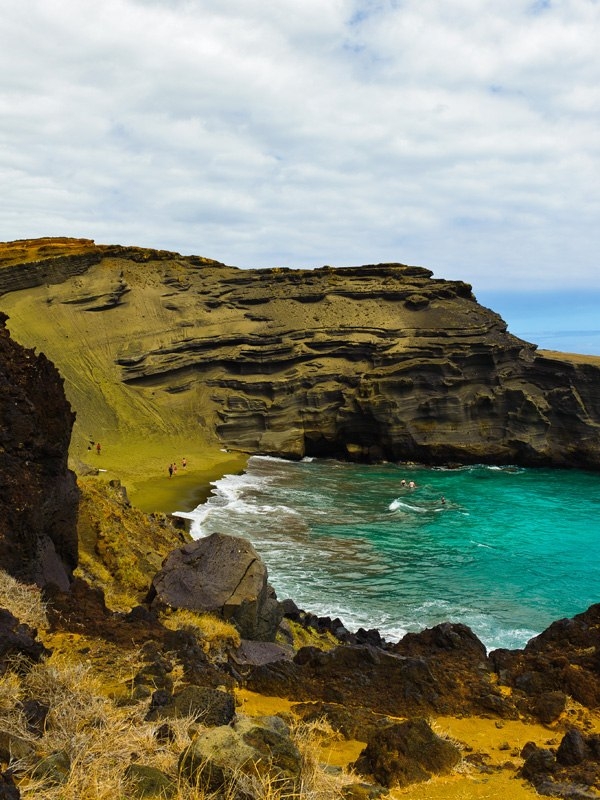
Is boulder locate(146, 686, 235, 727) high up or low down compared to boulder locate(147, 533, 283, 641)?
up

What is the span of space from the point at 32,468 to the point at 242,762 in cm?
644

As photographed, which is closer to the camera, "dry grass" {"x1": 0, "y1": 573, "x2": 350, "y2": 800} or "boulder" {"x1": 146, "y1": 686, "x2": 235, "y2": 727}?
"dry grass" {"x1": 0, "y1": 573, "x2": 350, "y2": 800}

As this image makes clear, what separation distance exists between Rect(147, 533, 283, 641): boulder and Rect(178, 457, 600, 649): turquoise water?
286 inches

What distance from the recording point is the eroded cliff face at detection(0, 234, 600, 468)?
49.5 metres

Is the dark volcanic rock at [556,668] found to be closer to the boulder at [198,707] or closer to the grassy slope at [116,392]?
the boulder at [198,707]

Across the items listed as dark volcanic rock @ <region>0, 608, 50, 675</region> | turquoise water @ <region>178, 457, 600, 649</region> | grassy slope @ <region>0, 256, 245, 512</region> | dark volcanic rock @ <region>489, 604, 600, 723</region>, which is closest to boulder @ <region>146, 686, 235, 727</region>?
dark volcanic rock @ <region>0, 608, 50, 675</region>

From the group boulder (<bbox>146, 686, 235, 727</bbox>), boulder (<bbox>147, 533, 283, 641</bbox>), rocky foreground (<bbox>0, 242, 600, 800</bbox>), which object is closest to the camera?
rocky foreground (<bbox>0, 242, 600, 800</bbox>)

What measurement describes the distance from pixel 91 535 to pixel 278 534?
14.1 metres

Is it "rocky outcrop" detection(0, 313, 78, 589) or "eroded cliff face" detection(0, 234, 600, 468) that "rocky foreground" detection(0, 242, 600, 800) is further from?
"eroded cliff face" detection(0, 234, 600, 468)

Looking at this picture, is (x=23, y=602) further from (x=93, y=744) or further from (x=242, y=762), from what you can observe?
(x=242, y=762)

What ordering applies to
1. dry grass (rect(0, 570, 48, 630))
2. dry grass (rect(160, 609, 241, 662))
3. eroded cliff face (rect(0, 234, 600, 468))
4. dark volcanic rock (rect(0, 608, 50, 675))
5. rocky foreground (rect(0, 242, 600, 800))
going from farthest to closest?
eroded cliff face (rect(0, 234, 600, 468)), dry grass (rect(160, 609, 241, 662)), dry grass (rect(0, 570, 48, 630)), dark volcanic rock (rect(0, 608, 50, 675)), rocky foreground (rect(0, 242, 600, 800))

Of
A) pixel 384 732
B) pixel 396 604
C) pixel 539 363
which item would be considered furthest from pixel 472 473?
pixel 384 732

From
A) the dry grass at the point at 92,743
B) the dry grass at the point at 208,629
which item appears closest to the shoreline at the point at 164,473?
the dry grass at the point at 208,629

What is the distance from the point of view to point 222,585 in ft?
39.5
